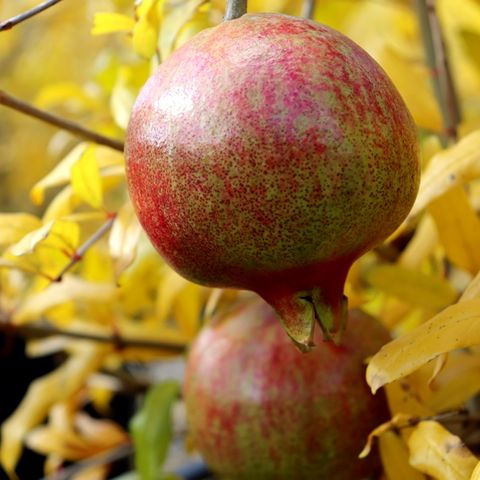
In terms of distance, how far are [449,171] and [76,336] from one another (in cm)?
41

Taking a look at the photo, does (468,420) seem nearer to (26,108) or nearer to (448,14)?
(26,108)

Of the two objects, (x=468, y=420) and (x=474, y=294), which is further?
(x=468, y=420)

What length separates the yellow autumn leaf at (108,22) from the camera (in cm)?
53

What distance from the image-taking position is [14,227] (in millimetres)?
576

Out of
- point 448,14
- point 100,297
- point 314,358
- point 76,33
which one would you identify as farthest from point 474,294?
point 76,33

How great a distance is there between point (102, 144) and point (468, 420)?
30 cm

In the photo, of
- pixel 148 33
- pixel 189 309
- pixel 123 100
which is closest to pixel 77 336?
pixel 189 309

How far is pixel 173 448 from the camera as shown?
4.43 ft

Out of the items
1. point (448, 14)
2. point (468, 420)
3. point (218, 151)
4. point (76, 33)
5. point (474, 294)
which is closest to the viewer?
point (218, 151)

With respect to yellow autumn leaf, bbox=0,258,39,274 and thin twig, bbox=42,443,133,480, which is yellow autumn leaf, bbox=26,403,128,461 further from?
yellow autumn leaf, bbox=0,258,39,274

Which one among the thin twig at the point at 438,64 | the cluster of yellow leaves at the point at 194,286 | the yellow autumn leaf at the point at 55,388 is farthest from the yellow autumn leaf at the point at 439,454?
the yellow autumn leaf at the point at 55,388

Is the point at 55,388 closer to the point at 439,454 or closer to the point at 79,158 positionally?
the point at 79,158

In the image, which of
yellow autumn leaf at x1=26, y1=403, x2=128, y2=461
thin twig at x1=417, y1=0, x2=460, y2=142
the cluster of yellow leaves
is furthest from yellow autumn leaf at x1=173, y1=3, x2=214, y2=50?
yellow autumn leaf at x1=26, y1=403, x2=128, y2=461

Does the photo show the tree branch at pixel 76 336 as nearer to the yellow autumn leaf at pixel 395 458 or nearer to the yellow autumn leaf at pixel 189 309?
the yellow autumn leaf at pixel 189 309
